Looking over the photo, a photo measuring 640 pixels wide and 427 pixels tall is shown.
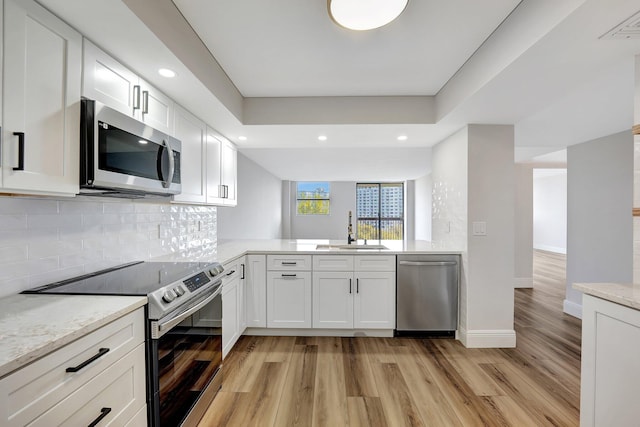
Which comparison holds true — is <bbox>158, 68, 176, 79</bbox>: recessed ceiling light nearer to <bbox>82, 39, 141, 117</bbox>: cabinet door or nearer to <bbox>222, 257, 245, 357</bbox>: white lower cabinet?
<bbox>82, 39, 141, 117</bbox>: cabinet door

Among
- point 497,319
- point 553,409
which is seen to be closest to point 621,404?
point 553,409

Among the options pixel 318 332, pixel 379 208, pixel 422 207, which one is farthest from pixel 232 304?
pixel 379 208

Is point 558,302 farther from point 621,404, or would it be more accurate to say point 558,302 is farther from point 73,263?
point 73,263

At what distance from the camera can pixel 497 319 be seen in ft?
9.15

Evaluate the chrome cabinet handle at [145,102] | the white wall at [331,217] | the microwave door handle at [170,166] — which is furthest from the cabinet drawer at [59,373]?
the white wall at [331,217]

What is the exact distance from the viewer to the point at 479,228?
2771 millimetres

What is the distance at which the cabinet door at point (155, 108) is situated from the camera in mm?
1799

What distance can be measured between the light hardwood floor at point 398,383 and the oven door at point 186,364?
228mm

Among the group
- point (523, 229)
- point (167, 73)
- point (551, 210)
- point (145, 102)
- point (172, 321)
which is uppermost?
point (167, 73)

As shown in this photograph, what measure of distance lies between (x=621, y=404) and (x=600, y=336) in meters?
0.27

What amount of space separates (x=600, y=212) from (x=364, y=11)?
4063 millimetres

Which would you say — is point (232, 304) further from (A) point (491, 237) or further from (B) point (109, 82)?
(A) point (491, 237)

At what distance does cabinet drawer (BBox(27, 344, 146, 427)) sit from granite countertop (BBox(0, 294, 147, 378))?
19 centimetres

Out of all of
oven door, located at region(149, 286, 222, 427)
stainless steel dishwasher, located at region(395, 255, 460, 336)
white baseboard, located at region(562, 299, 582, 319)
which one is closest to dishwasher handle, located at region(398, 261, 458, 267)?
stainless steel dishwasher, located at region(395, 255, 460, 336)
